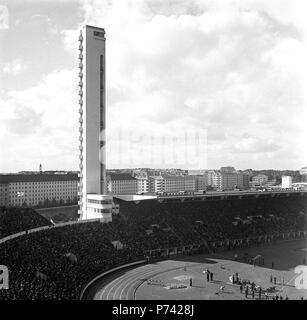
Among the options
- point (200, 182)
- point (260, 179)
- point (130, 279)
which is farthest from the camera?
point (260, 179)

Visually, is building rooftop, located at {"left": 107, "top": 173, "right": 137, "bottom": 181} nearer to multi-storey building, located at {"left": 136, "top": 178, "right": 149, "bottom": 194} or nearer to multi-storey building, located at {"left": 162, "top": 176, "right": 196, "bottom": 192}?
multi-storey building, located at {"left": 136, "top": 178, "right": 149, "bottom": 194}

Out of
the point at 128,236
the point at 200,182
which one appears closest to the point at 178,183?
the point at 200,182

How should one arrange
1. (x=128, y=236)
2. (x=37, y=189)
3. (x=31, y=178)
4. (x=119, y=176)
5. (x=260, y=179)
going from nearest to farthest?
(x=128, y=236), (x=31, y=178), (x=37, y=189), (x=119, y=176), (x=260, y=179)

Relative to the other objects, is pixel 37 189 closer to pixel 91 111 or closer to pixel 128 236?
pixel 91 111

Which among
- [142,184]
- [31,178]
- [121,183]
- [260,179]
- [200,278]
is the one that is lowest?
[200,278]

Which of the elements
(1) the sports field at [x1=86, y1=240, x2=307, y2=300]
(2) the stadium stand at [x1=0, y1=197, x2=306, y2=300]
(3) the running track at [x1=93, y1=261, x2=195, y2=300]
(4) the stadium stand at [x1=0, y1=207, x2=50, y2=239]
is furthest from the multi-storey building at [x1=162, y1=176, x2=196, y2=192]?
(3) the running track at [x1=93, y1=261, x2=195, y2=300]

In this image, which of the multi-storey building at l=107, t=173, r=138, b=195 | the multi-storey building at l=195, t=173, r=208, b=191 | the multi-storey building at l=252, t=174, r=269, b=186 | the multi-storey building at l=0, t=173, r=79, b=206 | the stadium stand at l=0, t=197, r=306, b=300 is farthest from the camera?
the multi-storey building at l=252, t=174, r=269, b=186

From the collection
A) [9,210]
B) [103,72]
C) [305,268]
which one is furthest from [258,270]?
[103,72]
